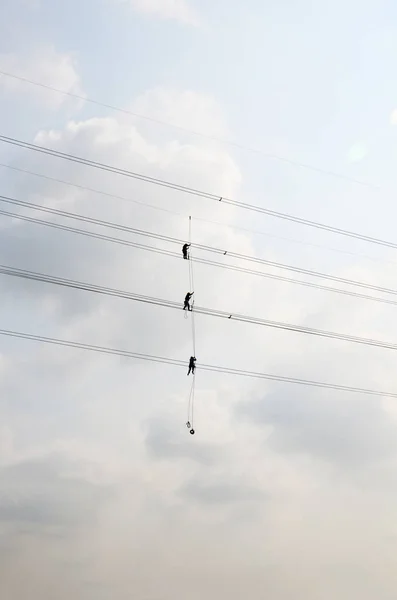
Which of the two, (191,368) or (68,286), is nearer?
(68,286)

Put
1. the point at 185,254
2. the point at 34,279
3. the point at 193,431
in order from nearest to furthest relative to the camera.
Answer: the point at 34,279 < the point at 193,431 < the point at 185,254

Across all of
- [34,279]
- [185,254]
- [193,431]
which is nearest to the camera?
[34,279]

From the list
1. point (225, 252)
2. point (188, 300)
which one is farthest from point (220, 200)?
point (188, 300)

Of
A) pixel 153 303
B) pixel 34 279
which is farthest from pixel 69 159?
pixel 153 303

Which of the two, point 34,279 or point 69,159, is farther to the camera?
point 69,159

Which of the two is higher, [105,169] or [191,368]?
[105,169]

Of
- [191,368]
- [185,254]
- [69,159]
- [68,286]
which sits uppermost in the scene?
[69,159]

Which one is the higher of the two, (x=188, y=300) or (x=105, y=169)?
(x=105, y=169)

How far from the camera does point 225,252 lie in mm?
47594

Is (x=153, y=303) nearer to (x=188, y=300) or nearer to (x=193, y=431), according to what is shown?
(x=188, y=300)

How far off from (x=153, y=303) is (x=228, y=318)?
6.69m

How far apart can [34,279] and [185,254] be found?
43.9 feet

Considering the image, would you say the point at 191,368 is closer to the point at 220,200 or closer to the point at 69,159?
the point at 220,200

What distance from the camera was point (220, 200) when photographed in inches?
1875
